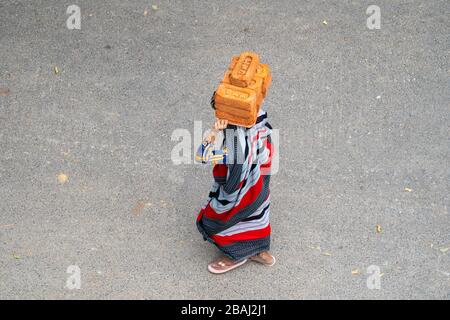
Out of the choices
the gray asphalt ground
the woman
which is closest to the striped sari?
the woman

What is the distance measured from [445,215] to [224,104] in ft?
7.79

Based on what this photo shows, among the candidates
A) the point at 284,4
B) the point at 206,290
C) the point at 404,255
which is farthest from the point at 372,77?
the point at 206,290

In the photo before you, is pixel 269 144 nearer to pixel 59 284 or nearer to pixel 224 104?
pixel 224 104

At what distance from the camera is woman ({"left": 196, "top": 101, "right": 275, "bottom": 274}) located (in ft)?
15.6

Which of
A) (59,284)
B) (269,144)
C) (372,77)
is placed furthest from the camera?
(372,77)

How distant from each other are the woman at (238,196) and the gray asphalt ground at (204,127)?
269 millimetres

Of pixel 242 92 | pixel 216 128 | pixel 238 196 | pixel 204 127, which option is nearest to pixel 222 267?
pixel 238 196

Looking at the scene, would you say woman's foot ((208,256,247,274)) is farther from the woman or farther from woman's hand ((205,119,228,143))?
woman's hand ((205,119,228,143))

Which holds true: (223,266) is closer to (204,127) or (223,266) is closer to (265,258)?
(265,258)

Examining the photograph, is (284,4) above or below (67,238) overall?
above

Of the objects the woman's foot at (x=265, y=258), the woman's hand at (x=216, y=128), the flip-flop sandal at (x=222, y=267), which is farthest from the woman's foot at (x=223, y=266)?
the woman's hand at (x=216, y=128)

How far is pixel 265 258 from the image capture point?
18.5 feet

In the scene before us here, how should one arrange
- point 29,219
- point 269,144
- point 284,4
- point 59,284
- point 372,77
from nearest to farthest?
point 269,144 → point 59,284 → point 29,219 → point 372,77 → point 284,4

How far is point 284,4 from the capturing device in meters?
7.54
